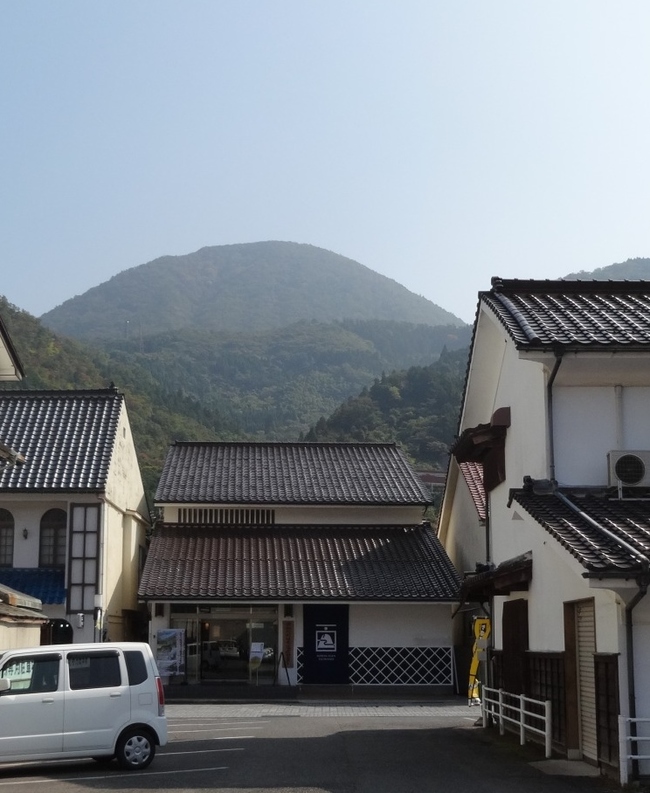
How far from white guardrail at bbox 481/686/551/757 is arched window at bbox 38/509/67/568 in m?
15.3

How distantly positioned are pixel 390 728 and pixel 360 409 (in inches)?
2083

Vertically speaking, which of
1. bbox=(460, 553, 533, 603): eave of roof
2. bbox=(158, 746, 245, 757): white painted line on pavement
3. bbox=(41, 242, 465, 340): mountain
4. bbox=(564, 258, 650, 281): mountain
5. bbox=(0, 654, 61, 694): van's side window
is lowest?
bbox=(158, 746, 245, 757): white painted line on pavement

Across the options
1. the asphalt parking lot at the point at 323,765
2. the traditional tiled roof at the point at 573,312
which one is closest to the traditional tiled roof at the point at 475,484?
the asphalt parking lot at the point at 323,765

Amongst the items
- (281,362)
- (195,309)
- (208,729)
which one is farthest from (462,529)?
(195,309)

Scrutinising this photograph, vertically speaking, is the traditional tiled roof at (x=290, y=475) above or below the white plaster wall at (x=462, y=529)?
above

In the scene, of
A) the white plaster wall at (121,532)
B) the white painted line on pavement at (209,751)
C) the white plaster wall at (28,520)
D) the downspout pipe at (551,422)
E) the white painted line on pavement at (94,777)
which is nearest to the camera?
the white painted line on pavement at (94,777)

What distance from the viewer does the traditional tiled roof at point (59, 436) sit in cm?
2895

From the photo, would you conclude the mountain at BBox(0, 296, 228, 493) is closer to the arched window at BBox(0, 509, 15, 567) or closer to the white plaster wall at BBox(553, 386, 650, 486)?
the arched window at BBox(0, 509, 15, 567)

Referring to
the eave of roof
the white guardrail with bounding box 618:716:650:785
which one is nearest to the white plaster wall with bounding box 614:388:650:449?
the eave of roof

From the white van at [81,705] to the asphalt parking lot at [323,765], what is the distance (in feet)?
1.11

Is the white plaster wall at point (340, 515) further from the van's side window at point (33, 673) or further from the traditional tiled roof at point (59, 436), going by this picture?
the van's side window at point (33, 673)

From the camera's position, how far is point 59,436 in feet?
102

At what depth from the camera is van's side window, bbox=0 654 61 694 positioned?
12.5m

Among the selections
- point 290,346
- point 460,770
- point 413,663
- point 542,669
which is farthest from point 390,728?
point 290,346
